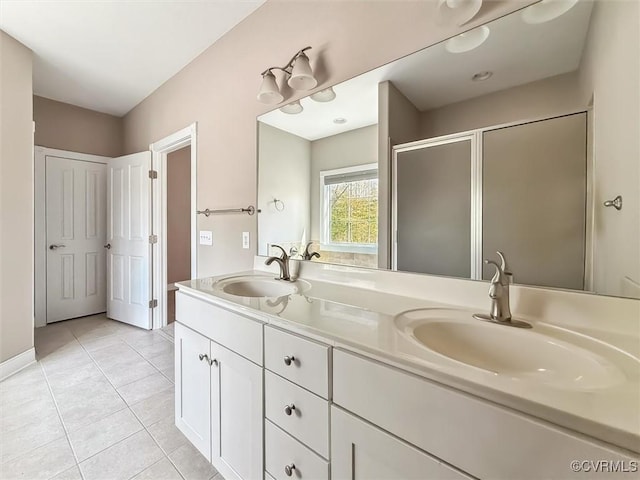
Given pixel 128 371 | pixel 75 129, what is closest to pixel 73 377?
pixel 128 371

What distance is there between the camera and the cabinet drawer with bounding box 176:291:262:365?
1.01 m

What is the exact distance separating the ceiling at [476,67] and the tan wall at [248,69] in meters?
0.06

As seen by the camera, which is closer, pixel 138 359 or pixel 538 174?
pixel 538 174

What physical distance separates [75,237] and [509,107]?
14.2 feet

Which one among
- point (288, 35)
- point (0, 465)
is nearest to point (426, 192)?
point (288, 35)

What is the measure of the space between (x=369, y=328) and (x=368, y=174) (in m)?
0.79

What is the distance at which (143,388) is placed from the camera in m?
1.93

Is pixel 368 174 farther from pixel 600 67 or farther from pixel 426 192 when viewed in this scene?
pixel 600 67

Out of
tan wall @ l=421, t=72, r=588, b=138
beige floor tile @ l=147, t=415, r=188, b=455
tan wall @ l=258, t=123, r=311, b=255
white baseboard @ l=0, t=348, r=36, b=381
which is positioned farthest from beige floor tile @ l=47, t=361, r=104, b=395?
tan wall @ l=421, t=72, r=588, b=138

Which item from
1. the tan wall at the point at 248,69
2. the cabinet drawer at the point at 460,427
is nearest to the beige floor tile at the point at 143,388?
the tan wall at the point at 248,69

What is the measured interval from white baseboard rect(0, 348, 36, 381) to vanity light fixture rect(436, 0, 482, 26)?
345 centimetres

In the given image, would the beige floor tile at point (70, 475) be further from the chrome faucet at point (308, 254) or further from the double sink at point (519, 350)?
the double sink at point (519, 350)

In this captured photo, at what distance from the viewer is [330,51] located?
4.81 ft

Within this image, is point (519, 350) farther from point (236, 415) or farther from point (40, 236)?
point (40, 236)
